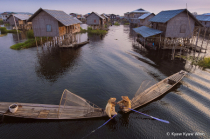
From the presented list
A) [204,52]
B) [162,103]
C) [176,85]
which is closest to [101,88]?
[162,103]

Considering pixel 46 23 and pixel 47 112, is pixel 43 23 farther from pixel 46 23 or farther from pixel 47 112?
pixel 47 112

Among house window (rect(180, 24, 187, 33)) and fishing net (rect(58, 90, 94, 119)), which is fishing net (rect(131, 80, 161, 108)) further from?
house window (rect(180, 24, 187, 33))

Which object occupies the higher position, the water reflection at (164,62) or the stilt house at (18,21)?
the stilt house at (18,21)

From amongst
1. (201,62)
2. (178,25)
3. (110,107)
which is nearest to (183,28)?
(178,25)

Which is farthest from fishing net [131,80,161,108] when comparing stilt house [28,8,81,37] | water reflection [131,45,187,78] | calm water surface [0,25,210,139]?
stilt house [28,8,81,37]

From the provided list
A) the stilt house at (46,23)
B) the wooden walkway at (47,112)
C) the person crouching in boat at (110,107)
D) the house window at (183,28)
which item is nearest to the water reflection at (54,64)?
the stilt house at (46,23)

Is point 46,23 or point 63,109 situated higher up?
point 46,23

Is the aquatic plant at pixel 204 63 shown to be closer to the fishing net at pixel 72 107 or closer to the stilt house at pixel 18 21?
the fishing net at pixel 72 107
